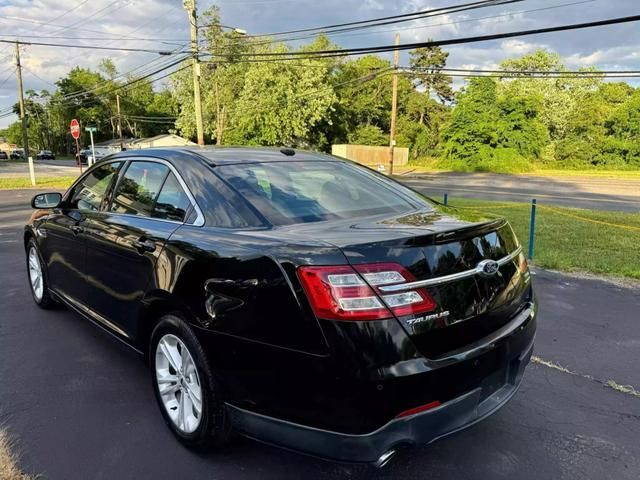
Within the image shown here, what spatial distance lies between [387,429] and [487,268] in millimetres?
884

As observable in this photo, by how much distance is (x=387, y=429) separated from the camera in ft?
6.48

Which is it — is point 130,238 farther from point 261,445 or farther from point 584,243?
point 584,243

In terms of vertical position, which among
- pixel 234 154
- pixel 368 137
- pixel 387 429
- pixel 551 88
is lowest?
pixel 387 429

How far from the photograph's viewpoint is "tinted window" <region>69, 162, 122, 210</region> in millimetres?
3842

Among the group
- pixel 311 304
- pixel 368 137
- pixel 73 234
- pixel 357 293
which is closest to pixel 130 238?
pixel 73 234

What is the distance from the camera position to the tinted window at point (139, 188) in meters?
3.22

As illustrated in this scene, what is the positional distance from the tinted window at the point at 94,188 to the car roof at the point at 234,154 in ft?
0.79

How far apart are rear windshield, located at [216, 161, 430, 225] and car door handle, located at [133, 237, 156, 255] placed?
59cm

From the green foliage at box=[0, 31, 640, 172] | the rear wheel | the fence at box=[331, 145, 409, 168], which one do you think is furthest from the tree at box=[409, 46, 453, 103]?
the rear wheel

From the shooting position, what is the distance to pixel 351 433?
198cm

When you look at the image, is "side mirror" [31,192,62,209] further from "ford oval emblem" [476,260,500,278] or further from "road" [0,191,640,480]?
"ford oval emblem" [476,260,500,278]

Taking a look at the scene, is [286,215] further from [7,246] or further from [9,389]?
[7,246]

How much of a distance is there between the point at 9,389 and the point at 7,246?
597cm

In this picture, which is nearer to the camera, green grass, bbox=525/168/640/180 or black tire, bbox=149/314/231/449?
black tire, bbox=149/314/231/449
